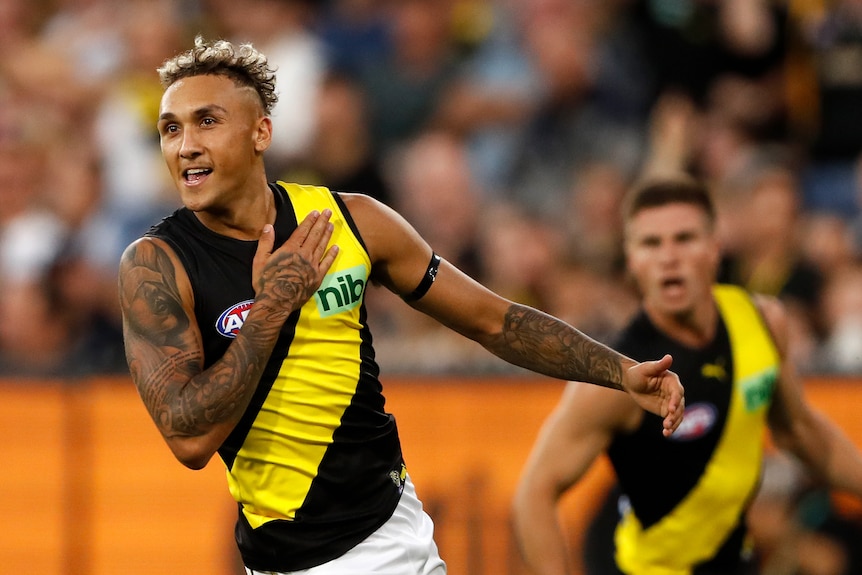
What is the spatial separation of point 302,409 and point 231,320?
14.1 inches

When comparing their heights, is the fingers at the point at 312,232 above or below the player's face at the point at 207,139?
below

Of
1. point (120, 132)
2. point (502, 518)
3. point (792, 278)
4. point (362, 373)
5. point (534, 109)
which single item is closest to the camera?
point (362, 373)

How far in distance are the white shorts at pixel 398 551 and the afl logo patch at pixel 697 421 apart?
1274 mm

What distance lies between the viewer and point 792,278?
25.3ft

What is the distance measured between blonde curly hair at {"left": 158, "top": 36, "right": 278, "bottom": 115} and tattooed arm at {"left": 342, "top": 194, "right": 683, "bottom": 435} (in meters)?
0.48

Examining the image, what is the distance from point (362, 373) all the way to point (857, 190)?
5.12 meters

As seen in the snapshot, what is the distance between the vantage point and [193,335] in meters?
3.99

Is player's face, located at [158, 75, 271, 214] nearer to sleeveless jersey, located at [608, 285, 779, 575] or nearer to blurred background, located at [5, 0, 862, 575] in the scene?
sleeveless jersey, located at [608, 285, 779, 575]

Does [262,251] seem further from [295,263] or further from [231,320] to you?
[231,320]

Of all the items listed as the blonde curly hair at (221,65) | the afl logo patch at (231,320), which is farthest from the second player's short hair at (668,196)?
the afl logo patch at (231,320)

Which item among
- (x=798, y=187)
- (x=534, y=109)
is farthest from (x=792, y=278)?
(x=534, y=109)

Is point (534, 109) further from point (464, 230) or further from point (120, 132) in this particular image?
point (120, 132)

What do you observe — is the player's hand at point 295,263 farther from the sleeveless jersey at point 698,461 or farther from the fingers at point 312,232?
the sleeveless jersey at point 698,461

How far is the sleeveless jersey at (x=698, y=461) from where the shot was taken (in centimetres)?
536
